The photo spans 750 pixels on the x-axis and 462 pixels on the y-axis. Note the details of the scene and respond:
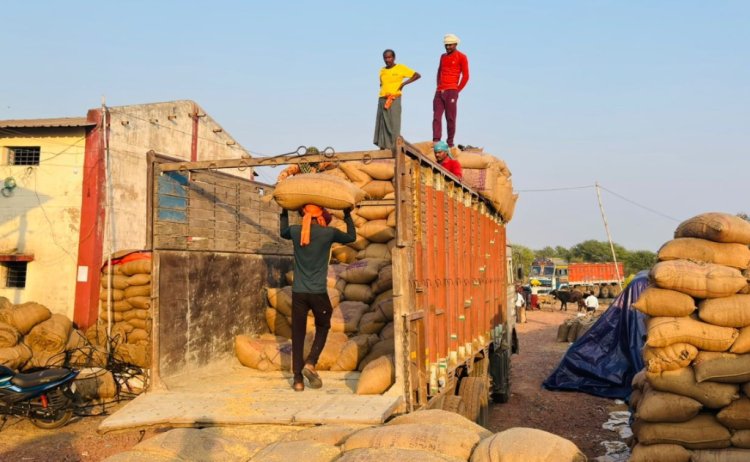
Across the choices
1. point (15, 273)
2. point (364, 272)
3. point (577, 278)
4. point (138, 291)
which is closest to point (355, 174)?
point (364, 272)

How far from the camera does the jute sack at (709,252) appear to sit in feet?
16.1

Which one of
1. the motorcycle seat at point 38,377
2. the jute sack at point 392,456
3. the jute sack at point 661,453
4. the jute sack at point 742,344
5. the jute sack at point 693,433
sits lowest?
the jute sack at point 661,453

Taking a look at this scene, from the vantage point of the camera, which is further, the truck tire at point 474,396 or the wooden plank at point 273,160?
the truck tire at point 474,396

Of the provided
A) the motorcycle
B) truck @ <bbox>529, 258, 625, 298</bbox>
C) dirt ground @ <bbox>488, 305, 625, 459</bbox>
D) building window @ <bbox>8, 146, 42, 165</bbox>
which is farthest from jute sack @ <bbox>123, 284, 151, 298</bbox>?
truck @ <bbox>529, 258, 625, 298</bbox>

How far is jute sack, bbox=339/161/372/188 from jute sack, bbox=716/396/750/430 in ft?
14.9

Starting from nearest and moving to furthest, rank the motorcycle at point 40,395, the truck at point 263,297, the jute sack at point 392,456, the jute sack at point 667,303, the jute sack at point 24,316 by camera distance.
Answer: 1. the jute sack at point 392,456
2. the truck at point 263,297
3. the jute sack at point 667,303
4. the motorcycle at point 40,395
5. the jute sack at point 24,316

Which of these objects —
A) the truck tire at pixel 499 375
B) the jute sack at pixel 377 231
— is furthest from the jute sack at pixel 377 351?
the truck tire at pixel 499 375

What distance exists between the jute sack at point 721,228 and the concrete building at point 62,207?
10.1m

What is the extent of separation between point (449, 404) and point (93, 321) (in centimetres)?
A: 908

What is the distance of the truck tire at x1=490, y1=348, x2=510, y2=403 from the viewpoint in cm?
866

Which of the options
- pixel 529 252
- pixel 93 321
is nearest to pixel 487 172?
pixel 93 321

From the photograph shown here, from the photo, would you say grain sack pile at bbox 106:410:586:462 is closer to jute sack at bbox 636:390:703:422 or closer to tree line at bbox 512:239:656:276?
jute sack at bbox 636:390:703:422

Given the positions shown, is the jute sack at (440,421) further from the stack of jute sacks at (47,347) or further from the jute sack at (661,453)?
the stack of jute sacks at (47,347)

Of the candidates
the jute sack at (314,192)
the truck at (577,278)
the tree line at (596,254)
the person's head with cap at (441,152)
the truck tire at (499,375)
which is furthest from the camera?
the tree line at (596,254)
